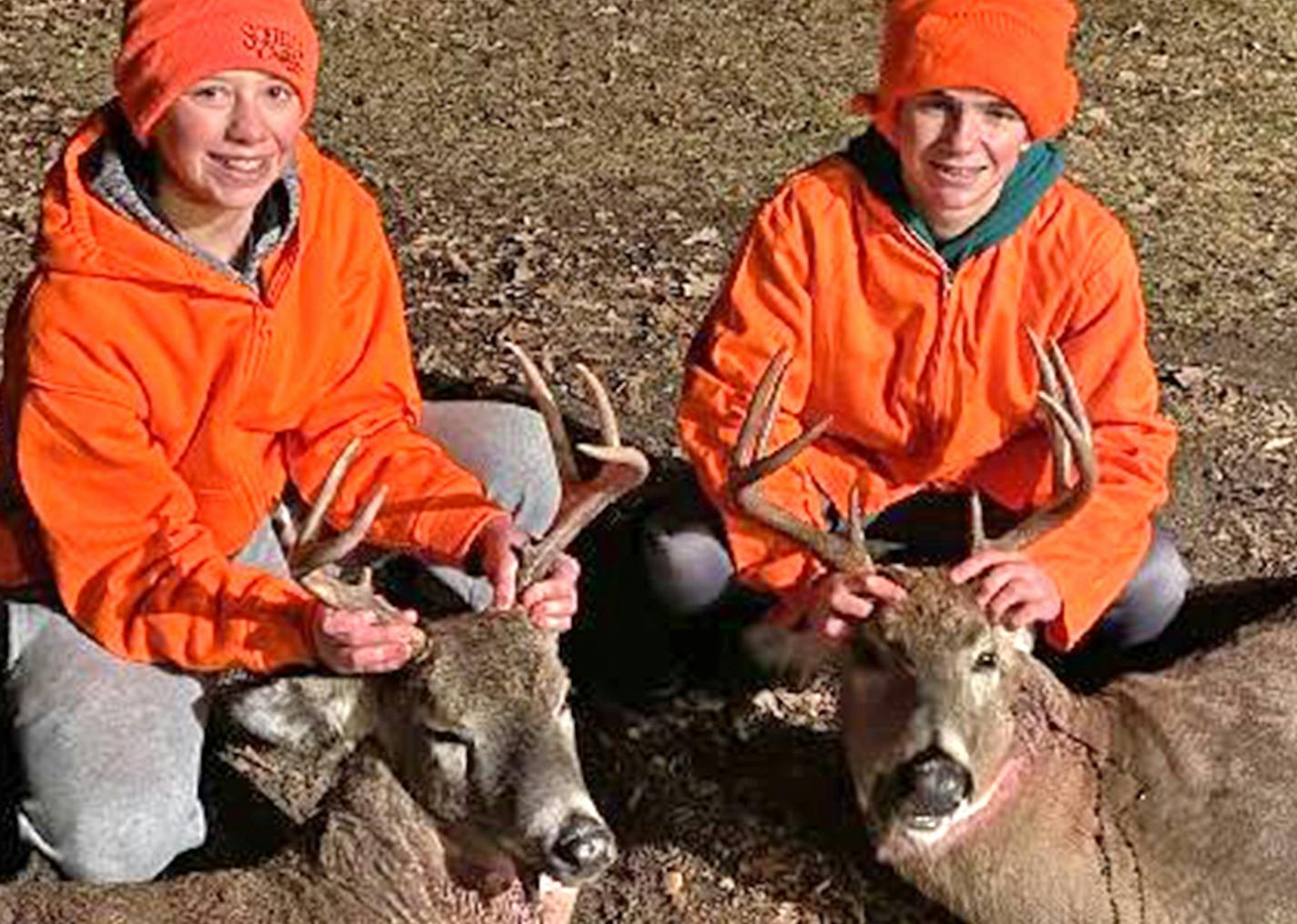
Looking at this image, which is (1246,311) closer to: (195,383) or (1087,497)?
(1087,497)

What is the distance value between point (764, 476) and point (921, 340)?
0.59 metres

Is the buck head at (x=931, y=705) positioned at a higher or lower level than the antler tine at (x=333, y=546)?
lower

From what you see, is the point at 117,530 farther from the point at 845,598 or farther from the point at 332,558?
the point at 845,598

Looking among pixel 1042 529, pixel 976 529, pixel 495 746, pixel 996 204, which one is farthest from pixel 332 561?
pixel 996 204

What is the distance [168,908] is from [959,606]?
157 cm

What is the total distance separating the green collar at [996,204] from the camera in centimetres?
491

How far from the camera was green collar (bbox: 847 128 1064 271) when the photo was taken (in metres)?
4.91

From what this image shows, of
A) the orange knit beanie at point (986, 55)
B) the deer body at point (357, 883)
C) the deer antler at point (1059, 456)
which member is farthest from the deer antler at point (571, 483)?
the orange knit beanie at point (986, 55)

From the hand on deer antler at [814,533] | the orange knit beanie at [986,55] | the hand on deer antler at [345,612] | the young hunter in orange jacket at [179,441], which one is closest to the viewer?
the hand on deer antler at [345,612]

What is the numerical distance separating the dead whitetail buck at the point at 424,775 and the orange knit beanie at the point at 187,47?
75 cm

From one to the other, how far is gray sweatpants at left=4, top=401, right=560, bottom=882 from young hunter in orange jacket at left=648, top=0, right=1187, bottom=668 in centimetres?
83

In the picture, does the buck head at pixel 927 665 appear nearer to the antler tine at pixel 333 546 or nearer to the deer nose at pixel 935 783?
the deer nose at pixel 935 783

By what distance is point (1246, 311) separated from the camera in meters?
7.39

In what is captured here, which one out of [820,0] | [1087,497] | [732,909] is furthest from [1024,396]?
[820,0]
